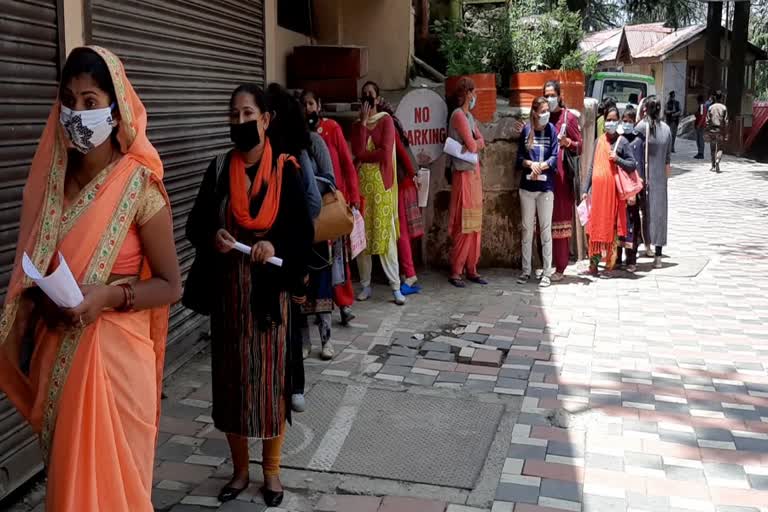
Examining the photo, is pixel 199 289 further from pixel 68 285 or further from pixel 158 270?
pixel 68 285

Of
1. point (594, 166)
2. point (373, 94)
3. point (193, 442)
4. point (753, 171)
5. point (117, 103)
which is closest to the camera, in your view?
point (117, 103)

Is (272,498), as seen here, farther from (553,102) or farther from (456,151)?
(553,102)

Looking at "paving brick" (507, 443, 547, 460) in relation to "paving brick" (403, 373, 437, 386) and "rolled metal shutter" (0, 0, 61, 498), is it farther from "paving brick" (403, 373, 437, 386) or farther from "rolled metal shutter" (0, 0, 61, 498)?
"rolled metal shutter" (0, 0, 61, 498)

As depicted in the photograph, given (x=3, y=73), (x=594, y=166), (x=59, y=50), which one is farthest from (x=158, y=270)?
(x=594, y=166)

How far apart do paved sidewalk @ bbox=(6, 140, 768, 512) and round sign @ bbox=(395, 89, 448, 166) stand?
146 cm

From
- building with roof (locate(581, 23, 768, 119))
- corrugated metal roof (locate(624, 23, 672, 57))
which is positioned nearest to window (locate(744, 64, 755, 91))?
building with roof (locate(581, 23, 768, 119))

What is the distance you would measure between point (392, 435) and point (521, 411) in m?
0.84

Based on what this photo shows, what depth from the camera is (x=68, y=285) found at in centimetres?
213

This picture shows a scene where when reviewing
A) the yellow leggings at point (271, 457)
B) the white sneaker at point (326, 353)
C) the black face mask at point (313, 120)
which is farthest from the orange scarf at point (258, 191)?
the white sneaker at point (326, 353)

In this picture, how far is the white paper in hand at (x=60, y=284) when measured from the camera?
6.92ft

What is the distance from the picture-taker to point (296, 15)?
8.16 metres

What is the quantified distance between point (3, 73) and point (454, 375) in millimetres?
3259

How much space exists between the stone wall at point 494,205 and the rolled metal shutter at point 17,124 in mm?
5107

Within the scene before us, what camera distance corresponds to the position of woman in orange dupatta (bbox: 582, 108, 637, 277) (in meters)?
8.37
